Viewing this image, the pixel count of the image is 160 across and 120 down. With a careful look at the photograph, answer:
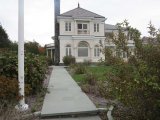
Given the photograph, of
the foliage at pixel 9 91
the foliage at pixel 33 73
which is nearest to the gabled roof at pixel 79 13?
the foliage at pixel 33 73

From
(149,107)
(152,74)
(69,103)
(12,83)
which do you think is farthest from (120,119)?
(12,83)

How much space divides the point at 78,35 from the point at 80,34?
2.15ft

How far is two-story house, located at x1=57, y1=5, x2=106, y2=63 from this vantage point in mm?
44312

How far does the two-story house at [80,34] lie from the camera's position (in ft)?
145

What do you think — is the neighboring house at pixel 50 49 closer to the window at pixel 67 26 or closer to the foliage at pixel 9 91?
the window at pixel 67 26

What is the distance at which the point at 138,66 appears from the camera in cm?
590

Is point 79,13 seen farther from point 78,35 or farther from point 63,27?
point 78,35

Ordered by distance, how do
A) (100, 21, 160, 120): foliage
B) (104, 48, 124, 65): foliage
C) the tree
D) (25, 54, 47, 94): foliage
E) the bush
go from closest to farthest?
(100, 21, 160, 120): foliage < (104, 48, 124, 65): foliage < (25, 54, 47, 94): foliage < the tree < the bush

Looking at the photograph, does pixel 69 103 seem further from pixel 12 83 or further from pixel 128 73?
pixel 128 73

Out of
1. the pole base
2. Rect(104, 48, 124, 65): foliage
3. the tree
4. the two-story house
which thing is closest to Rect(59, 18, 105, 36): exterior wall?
the two-story house

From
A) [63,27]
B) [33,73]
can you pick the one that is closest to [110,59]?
Answer: [33,73]

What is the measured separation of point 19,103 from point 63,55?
1390 inches

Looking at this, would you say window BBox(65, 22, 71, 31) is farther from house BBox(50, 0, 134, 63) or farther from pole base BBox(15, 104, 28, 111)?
pole base BBox(15, 104, 28, 111)

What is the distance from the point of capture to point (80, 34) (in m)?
45.0
